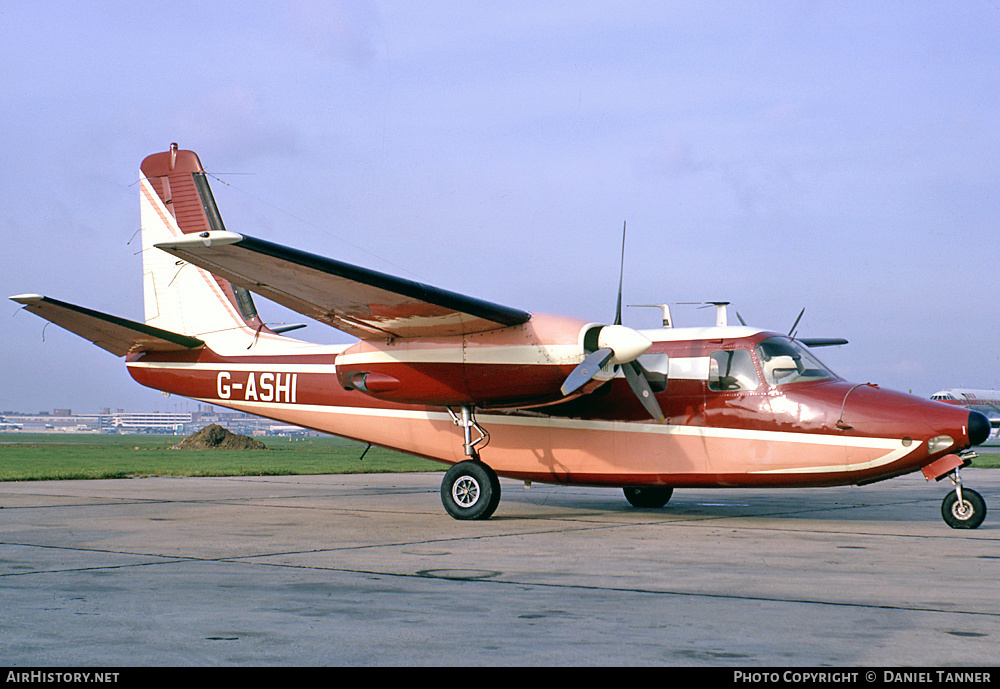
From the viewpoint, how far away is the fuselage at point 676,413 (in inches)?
496

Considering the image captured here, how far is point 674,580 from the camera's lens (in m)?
8.12

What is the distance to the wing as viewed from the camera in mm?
11125

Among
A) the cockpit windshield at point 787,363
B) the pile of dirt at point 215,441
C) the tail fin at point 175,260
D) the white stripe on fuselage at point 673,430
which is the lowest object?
the pile of dirt at point 215,441

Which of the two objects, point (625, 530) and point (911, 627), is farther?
point (625, 530)

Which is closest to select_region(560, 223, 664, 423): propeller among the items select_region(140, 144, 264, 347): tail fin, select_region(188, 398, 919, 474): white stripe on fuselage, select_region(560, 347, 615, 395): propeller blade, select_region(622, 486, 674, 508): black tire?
select_region(560, 347, 615, 395): propeller blade

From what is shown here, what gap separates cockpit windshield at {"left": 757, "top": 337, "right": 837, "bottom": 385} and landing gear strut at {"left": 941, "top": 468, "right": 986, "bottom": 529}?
2279 mm

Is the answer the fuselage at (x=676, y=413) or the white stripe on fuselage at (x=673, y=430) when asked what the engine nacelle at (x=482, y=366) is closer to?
the fuselage at (x=676, y=413)

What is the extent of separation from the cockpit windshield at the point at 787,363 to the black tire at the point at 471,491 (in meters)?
4.32

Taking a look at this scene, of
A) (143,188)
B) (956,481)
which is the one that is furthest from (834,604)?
(143,188)

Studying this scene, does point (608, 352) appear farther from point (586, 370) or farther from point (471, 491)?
point (471, 491)

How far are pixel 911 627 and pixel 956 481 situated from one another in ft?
25.3

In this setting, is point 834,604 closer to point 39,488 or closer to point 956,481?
point 956,481

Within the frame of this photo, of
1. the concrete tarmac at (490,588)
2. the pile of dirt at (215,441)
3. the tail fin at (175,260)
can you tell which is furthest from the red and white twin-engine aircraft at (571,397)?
the pile of dirt at (215,441)

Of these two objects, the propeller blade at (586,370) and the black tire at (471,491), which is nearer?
the propeller blade at (586,370)
